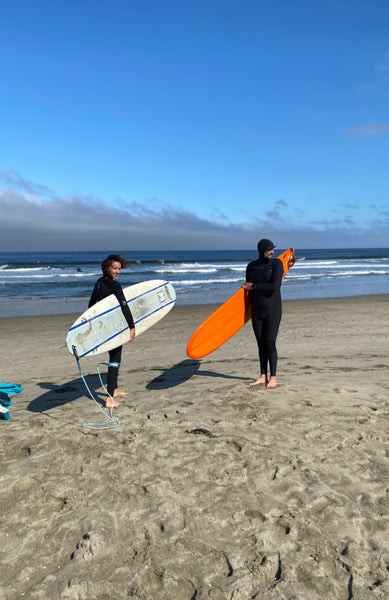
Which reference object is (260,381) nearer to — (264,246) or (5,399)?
(264,246)

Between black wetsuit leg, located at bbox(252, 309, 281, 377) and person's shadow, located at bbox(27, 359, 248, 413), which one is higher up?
black wetsuit leg, located at bbox(252, 309, 281, 377)

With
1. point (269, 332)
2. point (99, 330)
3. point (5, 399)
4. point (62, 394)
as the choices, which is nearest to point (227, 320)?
point (269, 332)

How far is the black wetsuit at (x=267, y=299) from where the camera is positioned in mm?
4695

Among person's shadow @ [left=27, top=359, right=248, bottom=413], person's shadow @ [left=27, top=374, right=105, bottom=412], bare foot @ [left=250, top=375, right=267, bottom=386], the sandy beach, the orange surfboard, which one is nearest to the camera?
the sandy beach

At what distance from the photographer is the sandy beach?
6.78 feet

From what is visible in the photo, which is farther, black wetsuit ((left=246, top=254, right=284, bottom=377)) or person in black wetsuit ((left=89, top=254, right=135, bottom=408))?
black wetsuit ((left=246, top=254, right=284, bottom=377))

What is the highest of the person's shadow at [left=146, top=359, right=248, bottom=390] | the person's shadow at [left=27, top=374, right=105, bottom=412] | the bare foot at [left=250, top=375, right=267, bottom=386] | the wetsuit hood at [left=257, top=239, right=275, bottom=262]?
the wetsuit hood at [left=257, top=239, right=275, bottom=262]

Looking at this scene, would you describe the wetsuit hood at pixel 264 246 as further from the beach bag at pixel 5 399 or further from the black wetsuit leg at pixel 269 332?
the beach bag at pixel 5 399

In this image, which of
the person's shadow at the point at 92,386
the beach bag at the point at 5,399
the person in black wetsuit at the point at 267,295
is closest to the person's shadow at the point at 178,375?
the person's shadow at the point at 92,386

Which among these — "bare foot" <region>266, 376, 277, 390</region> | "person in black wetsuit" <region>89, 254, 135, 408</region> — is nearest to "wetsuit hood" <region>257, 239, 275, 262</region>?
"bare foot" <region>266, 376, 277, 390</region>

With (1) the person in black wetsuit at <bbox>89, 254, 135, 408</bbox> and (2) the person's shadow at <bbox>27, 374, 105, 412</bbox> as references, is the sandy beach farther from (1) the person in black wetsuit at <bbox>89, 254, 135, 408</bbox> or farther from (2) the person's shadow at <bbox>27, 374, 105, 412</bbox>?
(1) the person in black wetsuit at <bbox>89, 254, 135, 408</bbox>

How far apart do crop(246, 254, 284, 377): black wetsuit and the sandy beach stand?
66 centimetres

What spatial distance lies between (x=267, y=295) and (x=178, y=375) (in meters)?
2.01

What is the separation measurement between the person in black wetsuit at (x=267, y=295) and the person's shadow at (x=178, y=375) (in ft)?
2.95
